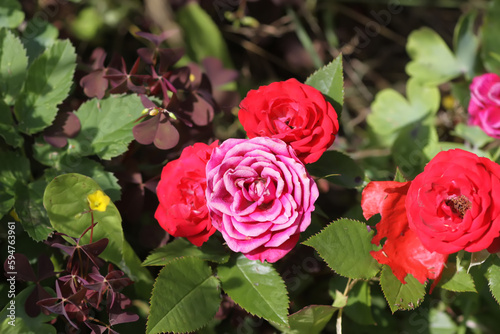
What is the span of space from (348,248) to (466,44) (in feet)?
3.35

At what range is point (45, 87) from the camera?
1.23m

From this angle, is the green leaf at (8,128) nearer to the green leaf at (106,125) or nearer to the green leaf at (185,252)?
the green leaf at (106,125)

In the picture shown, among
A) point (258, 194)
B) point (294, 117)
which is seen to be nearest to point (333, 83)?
point (294, 117)

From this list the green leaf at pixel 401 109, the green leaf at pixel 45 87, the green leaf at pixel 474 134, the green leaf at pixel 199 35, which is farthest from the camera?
the green leaf at pixel 199 35

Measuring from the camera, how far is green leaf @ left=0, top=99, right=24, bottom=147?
1177 mm

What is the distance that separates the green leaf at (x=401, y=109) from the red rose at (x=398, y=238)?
0.70 m

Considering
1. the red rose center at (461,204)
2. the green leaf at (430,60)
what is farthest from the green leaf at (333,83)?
the green leaf at (430,60)

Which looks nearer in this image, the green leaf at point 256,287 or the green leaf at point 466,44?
the green leaf at point 256,287

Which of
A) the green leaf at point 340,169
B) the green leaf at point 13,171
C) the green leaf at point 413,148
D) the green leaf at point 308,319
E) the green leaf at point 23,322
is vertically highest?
the green leaf at point 13,171

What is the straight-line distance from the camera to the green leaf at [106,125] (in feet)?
3.85

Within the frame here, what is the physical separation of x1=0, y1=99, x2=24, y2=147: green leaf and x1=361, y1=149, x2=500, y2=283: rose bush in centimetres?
84

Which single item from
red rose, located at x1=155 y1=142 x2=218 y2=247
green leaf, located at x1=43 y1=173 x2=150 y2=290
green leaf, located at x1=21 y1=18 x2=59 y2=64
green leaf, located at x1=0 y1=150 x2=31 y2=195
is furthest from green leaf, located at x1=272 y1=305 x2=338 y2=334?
green leaf, located at x1=21 y1=18 x2=59 y2=64

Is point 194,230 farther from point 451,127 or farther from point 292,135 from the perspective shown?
point 451,127

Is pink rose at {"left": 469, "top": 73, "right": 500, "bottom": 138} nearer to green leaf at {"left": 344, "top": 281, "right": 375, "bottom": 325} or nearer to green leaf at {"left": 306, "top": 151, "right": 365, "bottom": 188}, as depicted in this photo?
green leaf at {"left": 306, "top": 151, "right": 365, "bottom": 188}
